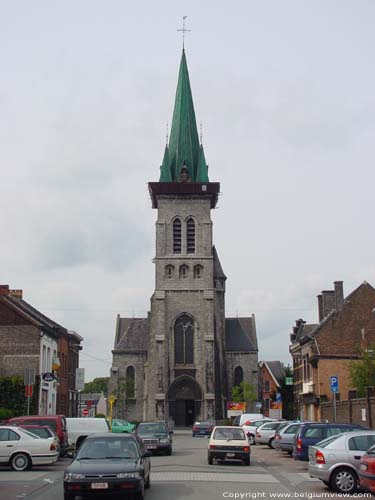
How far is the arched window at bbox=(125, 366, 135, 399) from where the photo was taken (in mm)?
77000

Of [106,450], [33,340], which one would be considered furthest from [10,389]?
[106,450]

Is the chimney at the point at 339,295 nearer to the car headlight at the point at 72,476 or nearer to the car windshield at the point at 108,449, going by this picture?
the car windshield at the point at 108,449

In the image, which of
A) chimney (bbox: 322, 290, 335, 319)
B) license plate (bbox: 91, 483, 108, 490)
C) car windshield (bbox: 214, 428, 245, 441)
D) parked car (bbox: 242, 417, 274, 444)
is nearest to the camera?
license plate (bbox: 91, 483, 108, 490)

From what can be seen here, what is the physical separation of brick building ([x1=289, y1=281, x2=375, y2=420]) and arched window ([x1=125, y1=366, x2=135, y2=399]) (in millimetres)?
27882

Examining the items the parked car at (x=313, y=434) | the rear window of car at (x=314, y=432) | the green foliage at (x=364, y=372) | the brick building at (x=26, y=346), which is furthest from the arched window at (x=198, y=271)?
the rear window of car at (x=314, y=432)

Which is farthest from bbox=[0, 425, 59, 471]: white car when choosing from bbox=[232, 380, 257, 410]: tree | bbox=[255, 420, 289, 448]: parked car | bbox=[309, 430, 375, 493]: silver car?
bbox=[232, 380, 257, 410]: tree

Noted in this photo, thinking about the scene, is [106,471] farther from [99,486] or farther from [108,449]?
[108,449]

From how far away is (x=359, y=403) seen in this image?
35781 mm

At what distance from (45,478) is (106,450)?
5166mm

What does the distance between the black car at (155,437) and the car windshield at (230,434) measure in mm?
5260

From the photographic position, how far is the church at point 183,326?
2704 inches

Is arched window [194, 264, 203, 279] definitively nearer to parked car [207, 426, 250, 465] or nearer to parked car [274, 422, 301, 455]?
parked car [274, 422, 301, 455]

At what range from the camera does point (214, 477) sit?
19.5 meters

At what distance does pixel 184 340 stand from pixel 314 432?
47.8 meters
